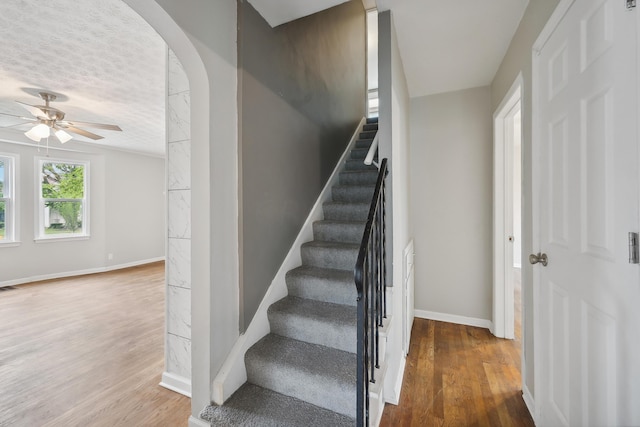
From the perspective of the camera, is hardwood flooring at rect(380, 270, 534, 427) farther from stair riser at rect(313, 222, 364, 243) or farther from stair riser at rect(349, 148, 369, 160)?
stair riser at rect(349, 148, 369, 160)

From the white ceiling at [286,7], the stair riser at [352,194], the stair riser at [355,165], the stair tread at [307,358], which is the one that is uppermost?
the white ceiling at [286,7]

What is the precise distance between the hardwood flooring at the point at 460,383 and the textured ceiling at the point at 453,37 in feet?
8.36

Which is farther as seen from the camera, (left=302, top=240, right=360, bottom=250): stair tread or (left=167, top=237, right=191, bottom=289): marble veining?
(left=302, top=240, right=360, bottom=250): stair tread

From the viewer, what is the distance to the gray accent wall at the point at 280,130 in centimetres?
158

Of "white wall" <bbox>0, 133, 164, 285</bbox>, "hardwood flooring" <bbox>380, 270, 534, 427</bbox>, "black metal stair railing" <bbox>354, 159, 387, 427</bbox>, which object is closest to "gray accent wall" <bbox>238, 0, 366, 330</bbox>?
"black metal stair railing" <bbox>354, 159, 387, 427</bbox>

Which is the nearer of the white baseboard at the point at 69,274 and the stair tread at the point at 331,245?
the stair tread at the point at 331,245

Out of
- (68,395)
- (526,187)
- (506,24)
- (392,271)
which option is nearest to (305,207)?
(392,271)

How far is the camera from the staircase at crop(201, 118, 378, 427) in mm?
1344

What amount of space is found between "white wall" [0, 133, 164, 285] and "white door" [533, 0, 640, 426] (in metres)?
6.80

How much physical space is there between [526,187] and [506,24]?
1153mm

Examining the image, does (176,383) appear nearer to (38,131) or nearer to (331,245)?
(331,245)

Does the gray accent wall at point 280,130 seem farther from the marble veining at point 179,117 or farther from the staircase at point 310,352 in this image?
the marble veining at point 179,117

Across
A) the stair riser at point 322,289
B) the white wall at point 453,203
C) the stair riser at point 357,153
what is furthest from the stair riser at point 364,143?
the stair riser at point 322,289

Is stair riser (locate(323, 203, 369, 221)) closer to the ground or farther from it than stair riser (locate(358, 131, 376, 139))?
closer to the ground
